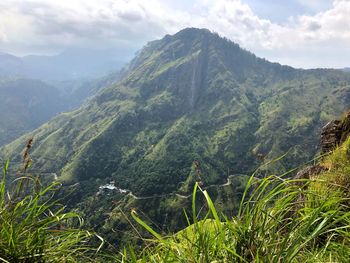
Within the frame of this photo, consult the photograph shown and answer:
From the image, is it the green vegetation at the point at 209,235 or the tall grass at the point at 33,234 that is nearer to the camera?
the green vegetation at the point at 209,235

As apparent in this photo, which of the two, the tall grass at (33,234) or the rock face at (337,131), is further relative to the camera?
the rock face at (337,131)

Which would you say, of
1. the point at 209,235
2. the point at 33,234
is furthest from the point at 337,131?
the point at 33,234

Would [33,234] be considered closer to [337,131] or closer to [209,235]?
[209,235]

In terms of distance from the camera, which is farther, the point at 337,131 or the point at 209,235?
the point at 337,131

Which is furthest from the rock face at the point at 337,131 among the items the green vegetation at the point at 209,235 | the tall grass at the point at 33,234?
the tall grass at the point at 33,234

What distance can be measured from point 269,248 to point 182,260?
0.86 metres

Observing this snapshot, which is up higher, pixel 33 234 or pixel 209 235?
pixel 209 235

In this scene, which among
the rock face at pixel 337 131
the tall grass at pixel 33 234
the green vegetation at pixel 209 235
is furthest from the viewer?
the rock face at pixel 337 131

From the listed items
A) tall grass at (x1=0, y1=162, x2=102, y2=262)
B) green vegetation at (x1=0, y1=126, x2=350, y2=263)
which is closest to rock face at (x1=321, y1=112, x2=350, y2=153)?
green vegetation at (x1=0, y1=126, x2=350, y2=263)

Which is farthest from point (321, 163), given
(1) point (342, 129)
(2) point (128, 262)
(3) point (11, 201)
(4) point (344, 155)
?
(3) point (11, 201)

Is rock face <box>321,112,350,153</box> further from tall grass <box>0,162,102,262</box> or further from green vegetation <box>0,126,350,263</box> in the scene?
tall grass <box>0,162,102,262</box>

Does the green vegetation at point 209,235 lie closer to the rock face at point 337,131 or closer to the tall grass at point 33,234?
the tall grass at point 33,234

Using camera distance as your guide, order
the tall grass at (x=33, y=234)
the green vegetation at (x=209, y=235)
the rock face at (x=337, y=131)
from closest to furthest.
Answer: the green vegetation at (x=209, y=235), the tall grass at (x=33, y=234), the rock face at (x=337, y=131)

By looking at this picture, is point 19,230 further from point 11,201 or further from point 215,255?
point 215,255
